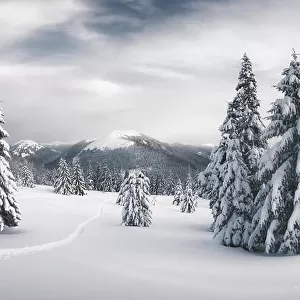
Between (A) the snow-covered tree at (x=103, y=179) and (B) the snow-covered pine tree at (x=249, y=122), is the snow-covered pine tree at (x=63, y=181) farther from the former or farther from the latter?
(B) the snow-covered pine tree at (x=249, y=122)

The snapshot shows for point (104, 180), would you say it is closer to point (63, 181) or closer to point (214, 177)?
point (63, 181)

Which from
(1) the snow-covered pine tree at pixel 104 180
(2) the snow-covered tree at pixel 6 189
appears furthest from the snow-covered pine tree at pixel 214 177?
(1) the snow-covered pine tree at pixel 104 180

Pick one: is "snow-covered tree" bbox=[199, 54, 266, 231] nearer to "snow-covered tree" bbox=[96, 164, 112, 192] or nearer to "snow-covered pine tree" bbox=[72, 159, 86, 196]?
"snow-covered pine tree" bbox=[72, 159, 86, 196]

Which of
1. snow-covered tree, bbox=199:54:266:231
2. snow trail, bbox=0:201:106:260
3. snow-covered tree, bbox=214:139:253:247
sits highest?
snow-covered tree, bbox=199:54:266:231

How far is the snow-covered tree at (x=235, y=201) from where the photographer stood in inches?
972

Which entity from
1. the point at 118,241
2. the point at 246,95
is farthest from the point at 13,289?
the point at 246,95

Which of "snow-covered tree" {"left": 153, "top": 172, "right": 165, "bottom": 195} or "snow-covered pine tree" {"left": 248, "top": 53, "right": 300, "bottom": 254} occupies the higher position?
"snow-covered pine tree" {"left": 248, "top": 53, "right": 300, "bottom": 254}

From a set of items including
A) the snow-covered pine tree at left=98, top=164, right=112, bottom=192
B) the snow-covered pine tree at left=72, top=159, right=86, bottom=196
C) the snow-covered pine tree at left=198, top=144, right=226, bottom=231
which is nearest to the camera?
the snow-covered pine tree at left=198, top=144, right=226, bottom=231

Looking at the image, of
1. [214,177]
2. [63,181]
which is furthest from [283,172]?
[63,181]

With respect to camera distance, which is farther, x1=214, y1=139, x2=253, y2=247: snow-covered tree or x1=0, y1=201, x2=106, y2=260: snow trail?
x1=214, y1=139, x2=253, y2=247: snow-covered tree

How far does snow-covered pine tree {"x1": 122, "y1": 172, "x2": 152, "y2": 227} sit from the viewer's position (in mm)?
43031

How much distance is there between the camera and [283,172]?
64.2ft

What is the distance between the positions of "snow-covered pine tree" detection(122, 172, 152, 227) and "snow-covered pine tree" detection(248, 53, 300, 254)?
74.9ft

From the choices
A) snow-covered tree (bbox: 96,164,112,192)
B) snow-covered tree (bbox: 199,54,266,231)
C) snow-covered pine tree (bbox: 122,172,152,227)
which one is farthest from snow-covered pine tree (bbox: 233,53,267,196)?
snow-covered tree (bbox: 96,164,112,192)
